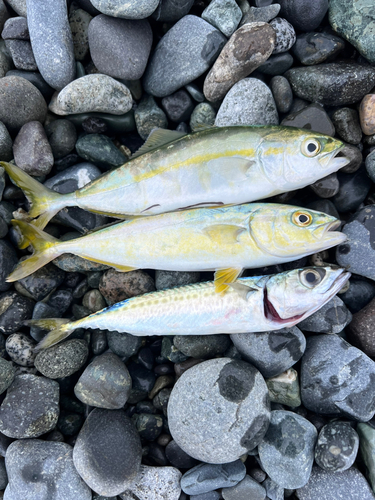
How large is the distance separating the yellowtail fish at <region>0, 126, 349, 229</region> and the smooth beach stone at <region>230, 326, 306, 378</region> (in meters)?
1.42

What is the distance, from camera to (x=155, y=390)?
3.86 meters

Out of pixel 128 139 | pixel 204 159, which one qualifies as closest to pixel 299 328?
pixel 204 159

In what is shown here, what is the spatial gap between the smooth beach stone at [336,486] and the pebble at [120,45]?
479cm

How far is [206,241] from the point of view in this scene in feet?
11.2

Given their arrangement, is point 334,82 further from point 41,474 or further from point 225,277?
point 41,474

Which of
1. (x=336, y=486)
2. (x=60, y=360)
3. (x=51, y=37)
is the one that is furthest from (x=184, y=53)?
(x=336, y=486)

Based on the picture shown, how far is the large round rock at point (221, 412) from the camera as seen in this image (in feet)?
10.8

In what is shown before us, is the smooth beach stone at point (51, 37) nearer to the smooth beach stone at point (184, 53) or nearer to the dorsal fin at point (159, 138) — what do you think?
the smooth beach stone at point (184, 53)

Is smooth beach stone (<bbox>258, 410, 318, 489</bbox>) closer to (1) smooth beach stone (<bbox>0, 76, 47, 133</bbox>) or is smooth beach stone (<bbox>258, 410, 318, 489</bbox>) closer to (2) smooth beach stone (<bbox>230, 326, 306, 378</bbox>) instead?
(2) smooth beach stone (<bbox>230, 326, 306, 378</bbox>)

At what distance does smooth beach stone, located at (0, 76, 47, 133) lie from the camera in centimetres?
Result: 376

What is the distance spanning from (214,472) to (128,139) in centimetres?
383

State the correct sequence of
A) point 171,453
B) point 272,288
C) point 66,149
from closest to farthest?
point 272,288 < point 171,453 < point 66,149

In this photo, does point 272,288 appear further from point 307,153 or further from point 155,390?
point 155,390

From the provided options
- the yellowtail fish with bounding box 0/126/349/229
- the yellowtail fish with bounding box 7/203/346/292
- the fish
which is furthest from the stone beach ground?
the yellowtail fish with bounding box 0/126/349/229
